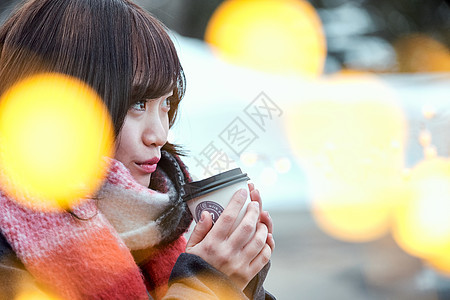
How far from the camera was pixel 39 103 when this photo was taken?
0.89 meters

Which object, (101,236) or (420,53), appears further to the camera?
(420,53)

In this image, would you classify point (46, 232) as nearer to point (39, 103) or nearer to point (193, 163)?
point (39, 103)

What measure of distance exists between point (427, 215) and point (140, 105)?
8.36 feet

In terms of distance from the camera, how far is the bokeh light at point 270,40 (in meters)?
2.86

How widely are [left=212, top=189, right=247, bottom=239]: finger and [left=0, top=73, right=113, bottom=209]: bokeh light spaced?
21 centimetres

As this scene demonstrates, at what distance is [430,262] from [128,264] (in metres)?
3.00

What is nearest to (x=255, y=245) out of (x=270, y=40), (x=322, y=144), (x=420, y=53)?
(x=322, y=144)

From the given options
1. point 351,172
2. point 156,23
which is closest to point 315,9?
point 351,172

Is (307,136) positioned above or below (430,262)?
above

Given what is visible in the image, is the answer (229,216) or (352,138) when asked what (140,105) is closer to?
(229,216)

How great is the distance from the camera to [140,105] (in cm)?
93

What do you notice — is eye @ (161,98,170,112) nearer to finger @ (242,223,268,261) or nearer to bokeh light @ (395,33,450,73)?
finger @ (242,223,268,261)

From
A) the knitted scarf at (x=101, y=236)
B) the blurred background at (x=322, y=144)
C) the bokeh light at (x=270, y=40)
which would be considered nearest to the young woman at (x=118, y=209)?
the knitted scarf at (x=101, y=236)

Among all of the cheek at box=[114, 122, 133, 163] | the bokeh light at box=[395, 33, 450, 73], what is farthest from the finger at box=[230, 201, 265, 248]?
the bokeh light at box=[395, 33, 450, 73]
